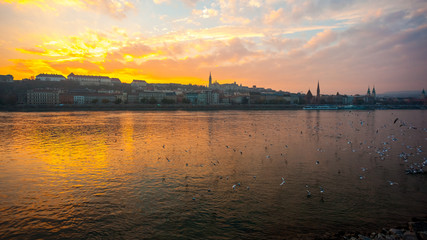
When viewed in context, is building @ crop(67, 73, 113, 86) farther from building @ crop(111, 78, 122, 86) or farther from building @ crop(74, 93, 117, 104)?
building @ crop(74, 93, 117, 104)

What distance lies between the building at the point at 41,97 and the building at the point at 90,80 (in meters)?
43.8

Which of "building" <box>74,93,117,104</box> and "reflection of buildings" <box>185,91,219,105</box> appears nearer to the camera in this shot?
"building" <box>74,93,117,104</box>

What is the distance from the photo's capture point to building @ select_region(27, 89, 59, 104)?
10738 centimetres

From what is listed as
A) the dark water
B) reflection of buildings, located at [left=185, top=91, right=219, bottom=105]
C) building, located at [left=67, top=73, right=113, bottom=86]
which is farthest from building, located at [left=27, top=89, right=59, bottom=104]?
the dark water

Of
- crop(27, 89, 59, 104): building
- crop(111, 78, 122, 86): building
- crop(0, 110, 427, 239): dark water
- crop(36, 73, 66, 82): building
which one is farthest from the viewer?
crop(111, 78, 122, 86): building

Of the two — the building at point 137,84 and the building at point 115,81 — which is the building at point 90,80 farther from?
the building at point 137,84

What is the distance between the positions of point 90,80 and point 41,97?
52.6 m

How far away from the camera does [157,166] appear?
1391cm

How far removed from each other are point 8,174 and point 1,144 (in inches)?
422

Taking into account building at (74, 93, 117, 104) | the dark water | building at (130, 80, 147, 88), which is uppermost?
building at (130, 80, 147, 88)

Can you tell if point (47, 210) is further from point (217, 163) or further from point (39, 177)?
point (217, 163)

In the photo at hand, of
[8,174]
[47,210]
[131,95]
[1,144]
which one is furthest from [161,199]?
[131,95]

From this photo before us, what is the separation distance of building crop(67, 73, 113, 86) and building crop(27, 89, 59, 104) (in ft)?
144

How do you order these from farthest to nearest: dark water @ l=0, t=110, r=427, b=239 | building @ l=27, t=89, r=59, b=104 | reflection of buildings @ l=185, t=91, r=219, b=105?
reflection of buildings @ l=185, t=91, r=219, b=105, building @ l=27, t=89, r=59, b=104, dark water @ l=0, t=110, r=427, b=239
